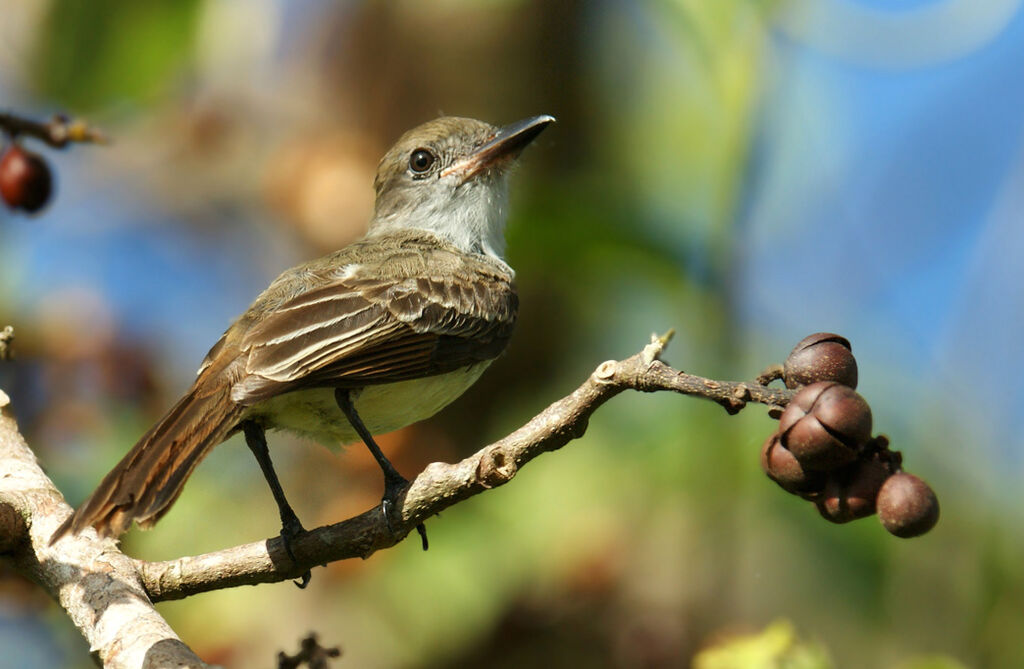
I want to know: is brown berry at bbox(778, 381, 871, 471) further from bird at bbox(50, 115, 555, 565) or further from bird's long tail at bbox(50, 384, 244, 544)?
bird's long tail at bbox(50, 384, 244, 544)

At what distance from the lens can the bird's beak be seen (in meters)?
5.52

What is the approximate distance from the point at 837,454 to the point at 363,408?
8.44 feet

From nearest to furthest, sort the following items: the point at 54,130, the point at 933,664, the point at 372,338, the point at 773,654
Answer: the point at 933,664
the point at 773,654
the point at 54,130
the point at 372,338

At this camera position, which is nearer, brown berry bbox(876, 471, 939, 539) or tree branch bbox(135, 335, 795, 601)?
brown berry bbox(876, 471, 939, 539)

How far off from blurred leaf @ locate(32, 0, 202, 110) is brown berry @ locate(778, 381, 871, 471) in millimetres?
2799

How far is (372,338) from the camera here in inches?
A: 168

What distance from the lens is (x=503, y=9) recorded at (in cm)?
720

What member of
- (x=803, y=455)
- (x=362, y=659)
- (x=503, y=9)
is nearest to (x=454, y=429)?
(x=362, y=659)

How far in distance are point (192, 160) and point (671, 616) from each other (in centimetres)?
426

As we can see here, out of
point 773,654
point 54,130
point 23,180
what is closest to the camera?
point 773,654

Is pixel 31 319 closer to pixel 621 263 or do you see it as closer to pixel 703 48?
pixel 621 263

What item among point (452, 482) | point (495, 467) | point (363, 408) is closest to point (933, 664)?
point (495, 467)

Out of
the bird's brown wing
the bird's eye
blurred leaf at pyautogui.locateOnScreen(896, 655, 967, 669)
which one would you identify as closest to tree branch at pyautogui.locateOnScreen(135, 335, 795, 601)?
the bird's brown wing

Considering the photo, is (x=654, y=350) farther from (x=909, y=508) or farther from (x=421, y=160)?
(x=421, y=160)
